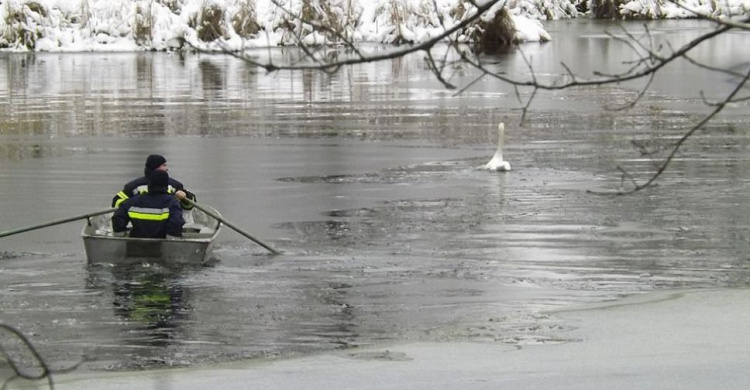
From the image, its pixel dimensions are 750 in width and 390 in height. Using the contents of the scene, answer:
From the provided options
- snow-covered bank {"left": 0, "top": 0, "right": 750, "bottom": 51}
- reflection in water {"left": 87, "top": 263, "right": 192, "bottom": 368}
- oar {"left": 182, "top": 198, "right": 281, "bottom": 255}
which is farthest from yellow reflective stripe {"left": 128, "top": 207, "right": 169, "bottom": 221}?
snow-covered bank {"left": 0, "top": 0, "right": 750, "bottom": 51}

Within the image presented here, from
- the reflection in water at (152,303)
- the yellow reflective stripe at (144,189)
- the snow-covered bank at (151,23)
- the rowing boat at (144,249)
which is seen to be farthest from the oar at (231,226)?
the snow-covered bank at (151,23)

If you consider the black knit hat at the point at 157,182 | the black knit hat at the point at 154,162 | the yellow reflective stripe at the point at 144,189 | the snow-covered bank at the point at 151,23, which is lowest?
the yellow reflective stripe at the point at 144,189

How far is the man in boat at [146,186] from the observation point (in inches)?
530

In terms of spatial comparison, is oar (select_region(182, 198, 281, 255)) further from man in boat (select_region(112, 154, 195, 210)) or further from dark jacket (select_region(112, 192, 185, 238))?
dark jacket (select_region(112, 192, 185, 238))

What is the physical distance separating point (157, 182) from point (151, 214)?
0.37 metres

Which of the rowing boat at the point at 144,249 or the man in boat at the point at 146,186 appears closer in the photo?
the rowing boat at the point at 144,249

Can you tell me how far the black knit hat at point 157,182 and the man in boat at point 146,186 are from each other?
8 centimetres

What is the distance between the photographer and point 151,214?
1350cm

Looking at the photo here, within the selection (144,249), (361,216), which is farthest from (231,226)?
(361,216)

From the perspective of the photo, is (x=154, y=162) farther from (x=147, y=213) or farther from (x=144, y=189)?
(x=144, y=189)

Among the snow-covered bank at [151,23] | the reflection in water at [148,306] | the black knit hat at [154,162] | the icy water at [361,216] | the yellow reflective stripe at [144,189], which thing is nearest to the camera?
the reflection in water at [148,306]

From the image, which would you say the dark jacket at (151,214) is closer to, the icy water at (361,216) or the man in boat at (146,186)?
the man in boat at (146,186)

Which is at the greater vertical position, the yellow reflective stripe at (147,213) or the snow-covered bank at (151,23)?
the snow-covered bank at (151,23)

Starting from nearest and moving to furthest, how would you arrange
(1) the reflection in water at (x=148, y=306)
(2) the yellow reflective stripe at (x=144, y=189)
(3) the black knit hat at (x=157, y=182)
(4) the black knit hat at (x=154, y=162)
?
(1) the reflection in water at (x=148, y=306), (3) the black knit hat at (x=157, y=182), (4) the black knit hat at (x=154, y=162), (2) the yellow reflective stripe at (x=144, y=189)
